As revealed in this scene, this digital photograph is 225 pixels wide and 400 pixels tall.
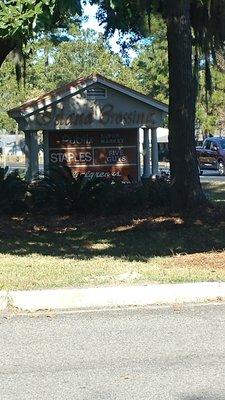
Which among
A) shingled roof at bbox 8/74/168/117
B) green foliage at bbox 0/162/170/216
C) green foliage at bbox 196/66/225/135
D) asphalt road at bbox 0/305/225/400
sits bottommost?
asphalt road at bbox 0/305/225/400

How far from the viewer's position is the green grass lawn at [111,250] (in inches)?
340

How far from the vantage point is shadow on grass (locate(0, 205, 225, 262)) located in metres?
10.9

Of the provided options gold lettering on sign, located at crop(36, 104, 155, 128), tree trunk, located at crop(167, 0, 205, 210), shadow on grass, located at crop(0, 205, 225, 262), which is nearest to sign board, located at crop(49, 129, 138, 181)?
gold lettering on sign, located at crop(36, 104, 155, 128)

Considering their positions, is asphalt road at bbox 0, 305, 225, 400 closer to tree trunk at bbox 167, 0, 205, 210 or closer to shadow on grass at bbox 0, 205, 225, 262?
shadow on grass at bbox 0, 205, 225, 262

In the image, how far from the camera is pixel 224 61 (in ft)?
57.8

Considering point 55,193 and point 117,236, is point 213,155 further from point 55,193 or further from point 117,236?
point 117,236

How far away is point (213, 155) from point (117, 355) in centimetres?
3067

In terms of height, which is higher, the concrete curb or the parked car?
the parked car

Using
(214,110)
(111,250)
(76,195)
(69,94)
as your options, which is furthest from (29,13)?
(214,110)

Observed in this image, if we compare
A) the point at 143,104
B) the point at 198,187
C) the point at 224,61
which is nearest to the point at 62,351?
the point at 198,187

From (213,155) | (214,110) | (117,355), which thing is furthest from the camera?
(214,110)

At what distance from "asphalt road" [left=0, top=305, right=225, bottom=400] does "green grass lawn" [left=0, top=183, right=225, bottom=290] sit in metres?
1.21

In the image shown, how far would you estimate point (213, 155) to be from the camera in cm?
3581

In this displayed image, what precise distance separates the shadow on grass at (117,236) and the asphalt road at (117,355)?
10.3 ft
